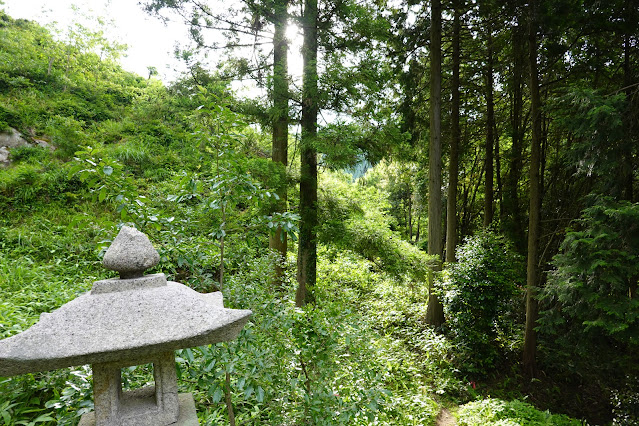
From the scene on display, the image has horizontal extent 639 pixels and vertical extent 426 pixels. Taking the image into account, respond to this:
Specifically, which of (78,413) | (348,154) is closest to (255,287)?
(78,413)

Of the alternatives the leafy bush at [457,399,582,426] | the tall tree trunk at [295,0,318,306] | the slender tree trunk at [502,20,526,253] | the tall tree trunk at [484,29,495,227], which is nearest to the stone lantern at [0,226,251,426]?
the tall tree trunk at [295,0,318,306]

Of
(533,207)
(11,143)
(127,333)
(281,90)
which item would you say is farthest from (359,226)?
(11,143)

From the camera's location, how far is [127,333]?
124 cm

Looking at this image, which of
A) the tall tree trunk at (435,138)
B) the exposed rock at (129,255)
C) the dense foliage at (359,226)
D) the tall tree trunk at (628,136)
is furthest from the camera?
the tall tree trunk at (435,138)

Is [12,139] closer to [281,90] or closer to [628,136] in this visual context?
[281,90]

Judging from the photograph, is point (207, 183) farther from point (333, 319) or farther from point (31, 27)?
point (31, 27)

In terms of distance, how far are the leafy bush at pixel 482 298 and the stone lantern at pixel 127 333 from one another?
251 inches

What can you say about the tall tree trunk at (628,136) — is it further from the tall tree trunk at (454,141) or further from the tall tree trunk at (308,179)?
the tall tree trunk at (308,179)

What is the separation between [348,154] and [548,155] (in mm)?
7400

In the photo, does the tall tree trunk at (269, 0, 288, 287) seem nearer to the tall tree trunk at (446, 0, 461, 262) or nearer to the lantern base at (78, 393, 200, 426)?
the lantern base at (78, 393, 200, 426)

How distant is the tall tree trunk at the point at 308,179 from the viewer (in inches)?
199

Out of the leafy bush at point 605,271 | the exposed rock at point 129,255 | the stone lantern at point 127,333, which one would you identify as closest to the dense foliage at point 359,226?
the leafy bush at point 605,271

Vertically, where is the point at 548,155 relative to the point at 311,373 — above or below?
above

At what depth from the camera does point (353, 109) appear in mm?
5430
